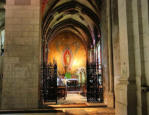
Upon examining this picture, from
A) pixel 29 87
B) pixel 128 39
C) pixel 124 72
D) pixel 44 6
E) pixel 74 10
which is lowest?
pixel 29 87

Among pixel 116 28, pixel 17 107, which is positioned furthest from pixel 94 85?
pixel 17 107

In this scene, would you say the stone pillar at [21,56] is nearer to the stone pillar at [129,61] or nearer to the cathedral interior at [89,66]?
the cathedral interior at [89,66]

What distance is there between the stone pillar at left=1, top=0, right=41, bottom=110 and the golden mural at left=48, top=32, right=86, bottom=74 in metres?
15.4

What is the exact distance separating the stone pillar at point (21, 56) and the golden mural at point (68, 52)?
50.4 feet

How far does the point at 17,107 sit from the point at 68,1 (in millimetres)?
9737

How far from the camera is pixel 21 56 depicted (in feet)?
28.1

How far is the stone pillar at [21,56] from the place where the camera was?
834cm

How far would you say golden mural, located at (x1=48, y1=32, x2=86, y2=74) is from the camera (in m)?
24.4

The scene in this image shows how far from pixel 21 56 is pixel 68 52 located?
16.1 m

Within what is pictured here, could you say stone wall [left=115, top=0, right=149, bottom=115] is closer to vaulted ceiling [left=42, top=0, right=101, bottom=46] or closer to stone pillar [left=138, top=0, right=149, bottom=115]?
stone pillar [left=138, top=0, right=149, bottom=115]

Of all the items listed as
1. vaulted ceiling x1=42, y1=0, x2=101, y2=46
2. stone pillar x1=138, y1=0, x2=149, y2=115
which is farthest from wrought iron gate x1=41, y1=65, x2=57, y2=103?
stone pillar x1=138, y1=0, x2=149, y2=115

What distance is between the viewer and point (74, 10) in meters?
17.1

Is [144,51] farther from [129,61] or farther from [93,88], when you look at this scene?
[93,88]

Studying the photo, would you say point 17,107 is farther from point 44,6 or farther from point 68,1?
point 68,1
